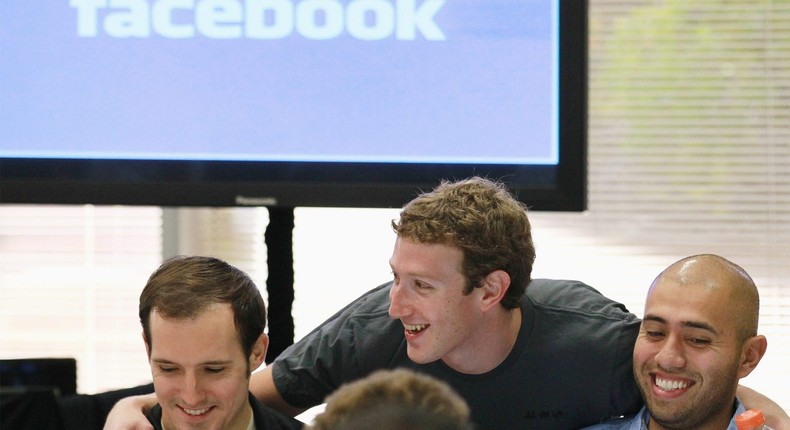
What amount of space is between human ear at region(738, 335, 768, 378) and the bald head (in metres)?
0.01

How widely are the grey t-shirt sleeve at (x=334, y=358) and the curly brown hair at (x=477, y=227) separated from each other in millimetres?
209

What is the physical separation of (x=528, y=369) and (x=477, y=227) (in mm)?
307

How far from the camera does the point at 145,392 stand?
2.16m

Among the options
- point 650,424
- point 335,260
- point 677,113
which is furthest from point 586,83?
point 335,260

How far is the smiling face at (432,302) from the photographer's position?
206 cm

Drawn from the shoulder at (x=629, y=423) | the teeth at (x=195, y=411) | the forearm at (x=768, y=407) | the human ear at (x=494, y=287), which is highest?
the human ear at (x=494, y=287)

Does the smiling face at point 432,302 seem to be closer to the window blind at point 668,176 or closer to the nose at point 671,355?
the nose at point 671,355

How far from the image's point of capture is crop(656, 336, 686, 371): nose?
1.93 metres

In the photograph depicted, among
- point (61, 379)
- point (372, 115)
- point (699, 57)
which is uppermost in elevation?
point (699, 57)

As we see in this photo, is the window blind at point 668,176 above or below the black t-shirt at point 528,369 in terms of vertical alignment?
above

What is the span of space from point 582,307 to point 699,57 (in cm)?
175

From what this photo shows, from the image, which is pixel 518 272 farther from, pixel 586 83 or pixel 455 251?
pixel 586 83

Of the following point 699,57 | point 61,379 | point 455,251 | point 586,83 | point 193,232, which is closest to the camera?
point 61,379

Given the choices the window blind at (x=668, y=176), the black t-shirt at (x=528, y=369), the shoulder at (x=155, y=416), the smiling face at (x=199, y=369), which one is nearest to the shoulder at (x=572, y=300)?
the black t-shirt at (x=528, y=369)
